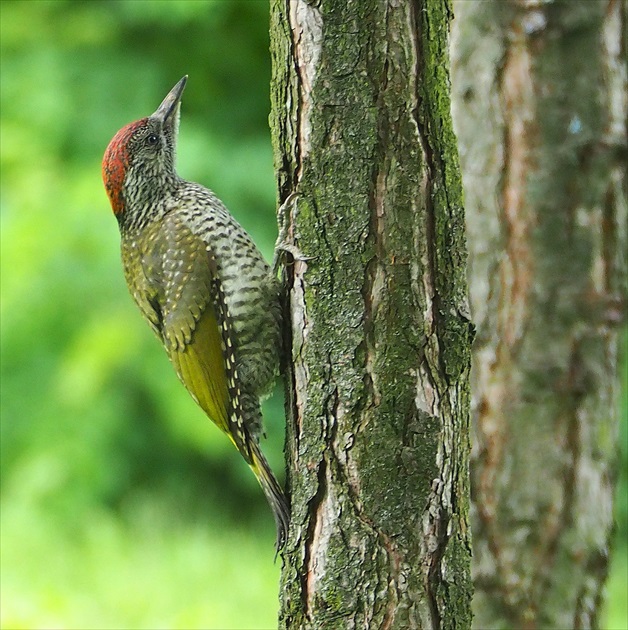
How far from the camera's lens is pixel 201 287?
3326 mm

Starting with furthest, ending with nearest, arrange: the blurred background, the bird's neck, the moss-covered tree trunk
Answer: the blurred background, the bird's neck, the moss-covered tree trunk

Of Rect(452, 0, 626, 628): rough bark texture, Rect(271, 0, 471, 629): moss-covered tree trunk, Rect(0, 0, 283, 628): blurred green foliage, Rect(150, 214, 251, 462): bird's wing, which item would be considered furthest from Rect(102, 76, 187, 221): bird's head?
Rect(0, 0, 283, 628): blurred green foliage

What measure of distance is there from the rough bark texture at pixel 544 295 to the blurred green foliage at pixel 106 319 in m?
2.45

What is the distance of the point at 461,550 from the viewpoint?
2.59 m

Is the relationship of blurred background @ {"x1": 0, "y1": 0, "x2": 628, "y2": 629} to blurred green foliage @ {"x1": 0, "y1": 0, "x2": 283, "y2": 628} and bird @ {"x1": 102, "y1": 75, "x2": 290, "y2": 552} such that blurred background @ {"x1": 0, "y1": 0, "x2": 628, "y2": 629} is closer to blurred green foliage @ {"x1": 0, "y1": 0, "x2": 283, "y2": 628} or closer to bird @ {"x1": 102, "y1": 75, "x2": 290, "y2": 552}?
blurred green foliage @ {"x1": 0, "y1": 0, "x2": 283, "y2": 628}

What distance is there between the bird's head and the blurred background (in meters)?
2.29

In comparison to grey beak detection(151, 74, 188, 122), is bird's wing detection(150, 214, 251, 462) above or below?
below

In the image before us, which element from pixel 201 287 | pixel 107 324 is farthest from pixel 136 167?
pixel 107 324

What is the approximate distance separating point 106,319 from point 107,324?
Answer: 4 centimetres

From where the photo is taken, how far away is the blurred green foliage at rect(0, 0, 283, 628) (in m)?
6.20

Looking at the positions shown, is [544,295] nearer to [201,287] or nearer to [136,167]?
[201,287]

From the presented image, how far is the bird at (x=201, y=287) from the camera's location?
3.15 metres

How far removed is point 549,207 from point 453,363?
1.17m

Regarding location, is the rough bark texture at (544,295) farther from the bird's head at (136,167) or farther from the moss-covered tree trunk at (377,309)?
the bird's head at (136,167)
